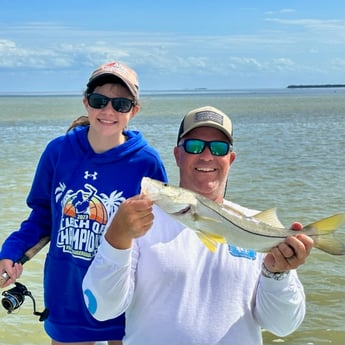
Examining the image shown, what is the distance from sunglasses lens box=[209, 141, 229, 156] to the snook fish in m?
0.44

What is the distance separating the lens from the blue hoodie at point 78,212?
150 inches

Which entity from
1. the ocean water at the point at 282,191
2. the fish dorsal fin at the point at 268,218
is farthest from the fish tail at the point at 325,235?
the ocean water at the point at 282,191

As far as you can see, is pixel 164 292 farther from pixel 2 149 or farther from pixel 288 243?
pixel 2 149

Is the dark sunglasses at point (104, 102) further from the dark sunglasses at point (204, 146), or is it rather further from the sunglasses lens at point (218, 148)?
the sunglasses lens at point (218, 148)

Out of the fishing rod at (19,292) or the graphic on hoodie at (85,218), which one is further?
the fishing rod at (19,292)

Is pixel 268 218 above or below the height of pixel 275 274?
above

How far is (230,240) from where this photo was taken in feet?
9.71

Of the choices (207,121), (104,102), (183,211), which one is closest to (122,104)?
(104,102)

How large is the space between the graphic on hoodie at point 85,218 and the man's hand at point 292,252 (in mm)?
1234

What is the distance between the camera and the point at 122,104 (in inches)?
152

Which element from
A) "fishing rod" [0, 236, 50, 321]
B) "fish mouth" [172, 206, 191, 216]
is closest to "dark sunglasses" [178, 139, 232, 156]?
"fish mouth" [172, 206, 191, 216]

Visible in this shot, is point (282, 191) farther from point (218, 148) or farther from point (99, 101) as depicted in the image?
point (218, 148)

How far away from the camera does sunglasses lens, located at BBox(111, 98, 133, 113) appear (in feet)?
12.6

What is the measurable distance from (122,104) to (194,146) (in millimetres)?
764
